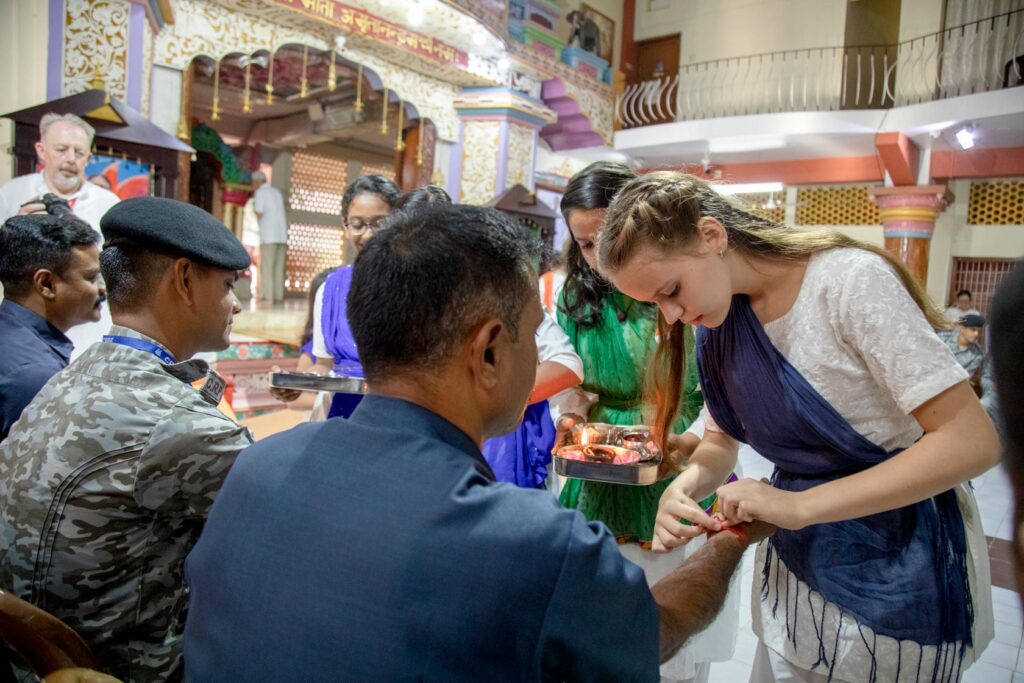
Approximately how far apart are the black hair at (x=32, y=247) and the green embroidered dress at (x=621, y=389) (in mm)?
1522

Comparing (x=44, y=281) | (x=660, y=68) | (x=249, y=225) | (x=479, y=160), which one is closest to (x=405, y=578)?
(x=44, y=281)

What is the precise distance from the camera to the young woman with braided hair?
1.09 metres

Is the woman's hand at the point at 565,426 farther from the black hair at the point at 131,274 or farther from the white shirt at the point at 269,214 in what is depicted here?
the white shirt at the point at 269,214

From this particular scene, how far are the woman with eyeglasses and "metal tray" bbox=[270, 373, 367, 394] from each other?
1.62ft

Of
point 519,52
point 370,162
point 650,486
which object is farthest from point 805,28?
point 650,486

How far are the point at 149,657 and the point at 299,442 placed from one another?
711mm

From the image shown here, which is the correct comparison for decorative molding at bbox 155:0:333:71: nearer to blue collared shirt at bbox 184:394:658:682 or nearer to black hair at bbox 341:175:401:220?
black hair at bbox 341:175:401:220

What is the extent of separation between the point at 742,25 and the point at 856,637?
1274cm

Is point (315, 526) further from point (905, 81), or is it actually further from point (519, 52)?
point (905, 81)

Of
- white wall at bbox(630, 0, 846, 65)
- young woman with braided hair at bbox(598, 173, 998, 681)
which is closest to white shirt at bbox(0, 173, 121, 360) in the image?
young woman with braided hair at bbox(598, 173, 998, 681)

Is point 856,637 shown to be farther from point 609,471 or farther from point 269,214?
point 269,214

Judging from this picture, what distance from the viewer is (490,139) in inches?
337

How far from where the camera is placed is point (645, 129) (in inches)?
437

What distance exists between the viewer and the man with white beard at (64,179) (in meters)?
3.91
